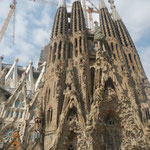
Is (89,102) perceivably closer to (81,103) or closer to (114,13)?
(81,103)

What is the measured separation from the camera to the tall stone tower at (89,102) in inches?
507

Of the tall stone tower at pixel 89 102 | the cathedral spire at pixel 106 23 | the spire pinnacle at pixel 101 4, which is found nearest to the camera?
the tall stone tower at pixel 89 102

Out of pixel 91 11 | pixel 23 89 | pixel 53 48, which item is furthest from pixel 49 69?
pixel 91 11

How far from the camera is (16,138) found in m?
14.2

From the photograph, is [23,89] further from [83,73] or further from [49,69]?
[83,73]

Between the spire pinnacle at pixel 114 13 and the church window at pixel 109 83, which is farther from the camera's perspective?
the spire pinnacle at pixel 114 13

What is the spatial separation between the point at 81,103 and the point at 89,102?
1.12 metres

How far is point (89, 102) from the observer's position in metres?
15.5

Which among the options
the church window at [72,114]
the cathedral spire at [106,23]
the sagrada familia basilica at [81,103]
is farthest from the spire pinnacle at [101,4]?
the church window at [72,114]

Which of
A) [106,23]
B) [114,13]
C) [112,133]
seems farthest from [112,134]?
[114,13]

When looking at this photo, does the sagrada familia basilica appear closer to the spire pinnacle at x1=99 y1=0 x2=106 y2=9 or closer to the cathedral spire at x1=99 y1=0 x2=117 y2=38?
the cathedral spire at x1=99 y1=0 x2=117 y2=38

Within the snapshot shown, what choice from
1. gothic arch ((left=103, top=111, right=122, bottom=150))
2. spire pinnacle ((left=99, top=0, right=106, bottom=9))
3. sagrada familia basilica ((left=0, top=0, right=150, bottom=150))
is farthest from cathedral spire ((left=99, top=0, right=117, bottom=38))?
gothic arch ((left=103, top=111, right=122, bottom=150))

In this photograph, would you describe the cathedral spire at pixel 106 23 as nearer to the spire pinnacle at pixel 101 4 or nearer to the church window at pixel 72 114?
the spire pinnacle at pixel 101 4

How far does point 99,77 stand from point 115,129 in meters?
5.68
